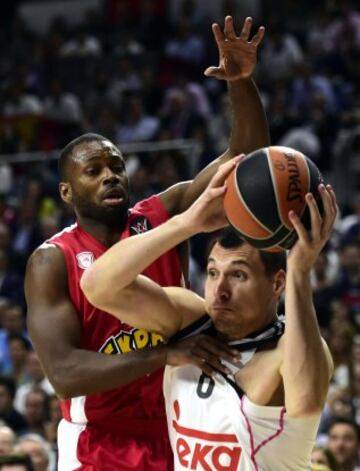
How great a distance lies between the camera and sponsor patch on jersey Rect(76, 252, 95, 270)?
190 inches

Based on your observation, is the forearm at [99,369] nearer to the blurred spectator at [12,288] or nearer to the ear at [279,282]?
the ear at [279,282]

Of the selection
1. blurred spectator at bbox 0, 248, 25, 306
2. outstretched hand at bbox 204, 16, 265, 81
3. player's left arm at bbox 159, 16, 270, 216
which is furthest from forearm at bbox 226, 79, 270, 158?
blurred spectator at bbox 0, 248, 25, 306

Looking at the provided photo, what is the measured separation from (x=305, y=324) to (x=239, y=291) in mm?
440

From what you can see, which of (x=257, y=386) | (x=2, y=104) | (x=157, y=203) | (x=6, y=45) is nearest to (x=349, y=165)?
(x=2, y=104)

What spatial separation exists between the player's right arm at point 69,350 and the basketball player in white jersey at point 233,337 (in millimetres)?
34

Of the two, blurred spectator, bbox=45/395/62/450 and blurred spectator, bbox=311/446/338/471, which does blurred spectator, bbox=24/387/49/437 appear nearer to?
blurred spectator, bbox=45/395/62/450

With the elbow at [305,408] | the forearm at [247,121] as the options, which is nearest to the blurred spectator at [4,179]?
the forearm at [247,121]

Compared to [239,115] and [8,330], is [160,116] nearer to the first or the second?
[8,330]

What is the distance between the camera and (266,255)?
421cm

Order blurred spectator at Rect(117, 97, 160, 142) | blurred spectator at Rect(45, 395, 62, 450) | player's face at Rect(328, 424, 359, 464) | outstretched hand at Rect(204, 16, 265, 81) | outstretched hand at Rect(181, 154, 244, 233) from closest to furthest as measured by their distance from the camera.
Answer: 1. outstretched hand at Rect(181, 154, 244, 233)
2. outstretched hand at Rect(204, 16, 265, 81)
3. player's face at Rect(328, 424, 359, 464)
4. blurred spectator at Rect(45, 395, 62, 450)
5. blurred spectator at Rect(117, 97, 160, 142)

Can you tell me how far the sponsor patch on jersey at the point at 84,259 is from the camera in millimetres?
4836

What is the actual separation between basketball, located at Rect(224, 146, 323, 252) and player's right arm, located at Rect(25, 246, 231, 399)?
1.70 ft

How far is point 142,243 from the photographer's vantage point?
4035 millimetres

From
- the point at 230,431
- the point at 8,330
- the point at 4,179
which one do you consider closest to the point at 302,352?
the point at 230,431
